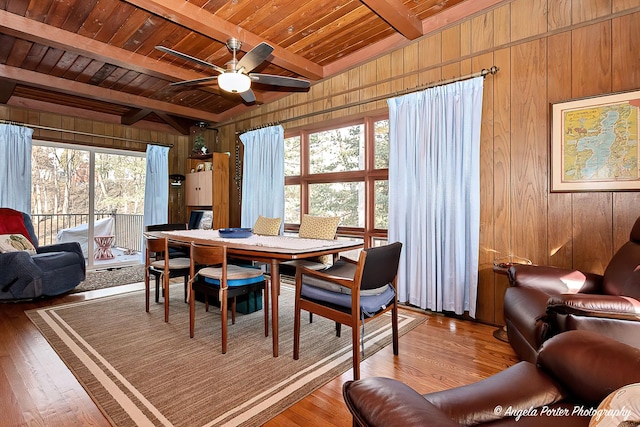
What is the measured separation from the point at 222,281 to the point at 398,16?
8.93 feet

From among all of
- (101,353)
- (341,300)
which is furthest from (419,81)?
(101,353)

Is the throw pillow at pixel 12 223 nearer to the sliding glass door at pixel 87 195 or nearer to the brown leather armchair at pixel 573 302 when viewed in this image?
the sliding glass door at pixel 87 195

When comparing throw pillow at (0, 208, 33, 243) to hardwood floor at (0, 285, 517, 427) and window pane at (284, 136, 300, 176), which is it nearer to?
hardwood floor at (0, 285, 517, 427)

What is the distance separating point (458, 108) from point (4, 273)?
489 centimetres

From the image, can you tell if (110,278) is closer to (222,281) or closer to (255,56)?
(222,281)

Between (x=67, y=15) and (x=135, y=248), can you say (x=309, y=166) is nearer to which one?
(x=67, y=15)

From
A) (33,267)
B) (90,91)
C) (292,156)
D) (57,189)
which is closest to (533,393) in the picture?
(292,156)

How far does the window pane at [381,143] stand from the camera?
3754 millimetres

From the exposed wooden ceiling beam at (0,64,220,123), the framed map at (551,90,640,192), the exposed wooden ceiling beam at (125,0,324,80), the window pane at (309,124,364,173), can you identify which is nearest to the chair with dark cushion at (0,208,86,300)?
the exposed wooden ceiling beam at (0,64,220,123)

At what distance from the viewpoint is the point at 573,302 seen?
1.56 m

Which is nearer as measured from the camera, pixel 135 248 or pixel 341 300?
pixel 341 300

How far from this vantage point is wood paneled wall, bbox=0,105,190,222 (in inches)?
183

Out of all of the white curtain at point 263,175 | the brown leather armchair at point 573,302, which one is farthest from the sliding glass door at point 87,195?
the brown leather armchair at point 573,302

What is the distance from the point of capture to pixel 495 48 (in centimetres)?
285
